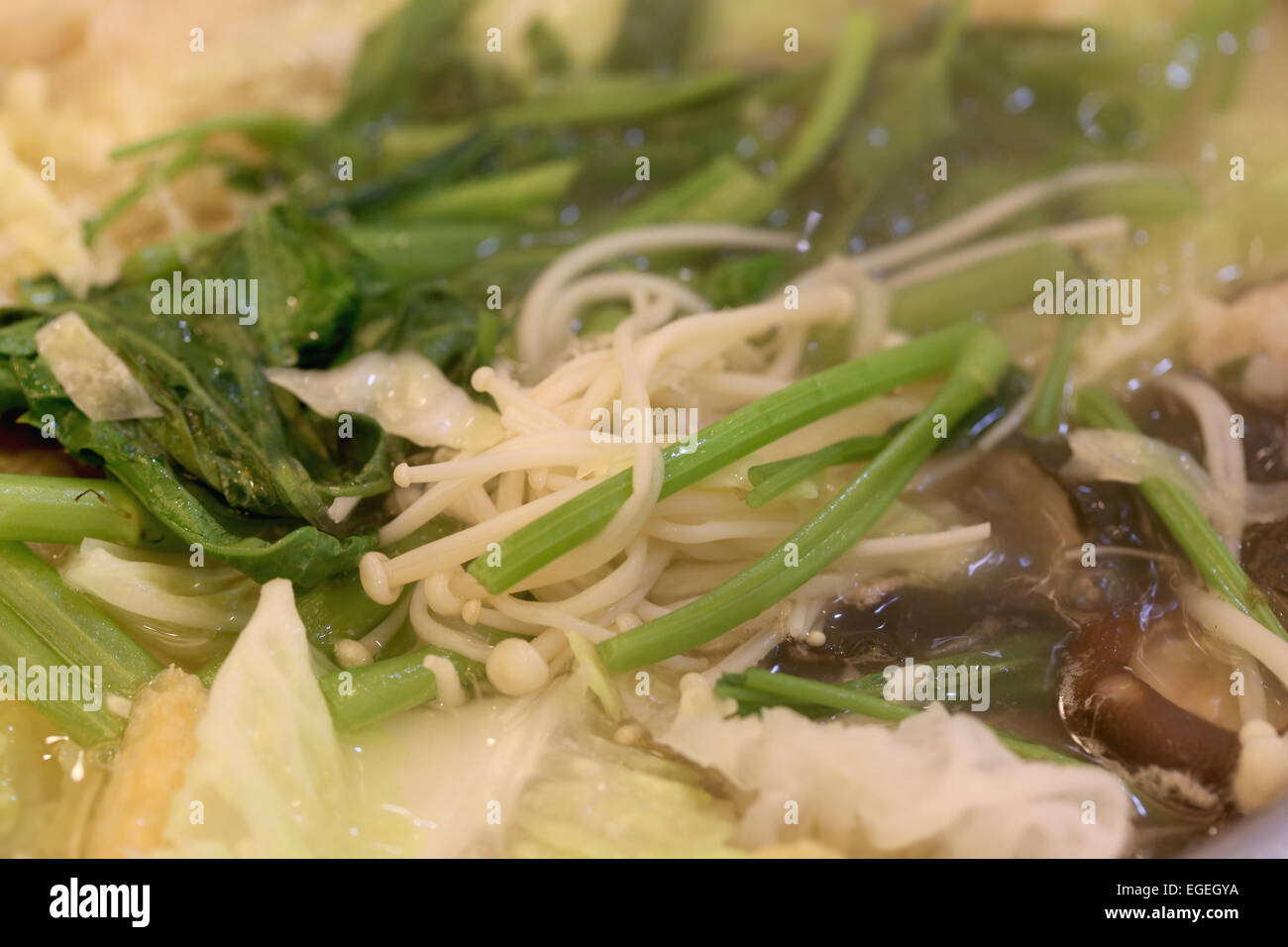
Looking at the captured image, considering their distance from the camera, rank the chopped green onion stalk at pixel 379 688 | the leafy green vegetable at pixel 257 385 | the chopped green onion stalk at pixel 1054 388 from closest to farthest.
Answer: the chopped green onion stalk at pixel 379 688
the leafy green vegetable at pixel 257 385
the chopped green onion stalk at pixel 1054 388

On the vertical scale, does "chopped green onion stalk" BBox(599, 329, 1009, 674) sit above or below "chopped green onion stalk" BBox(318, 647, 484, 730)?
above

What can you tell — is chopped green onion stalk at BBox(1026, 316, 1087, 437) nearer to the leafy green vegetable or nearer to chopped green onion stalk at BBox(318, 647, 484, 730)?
the leafy green vegetable

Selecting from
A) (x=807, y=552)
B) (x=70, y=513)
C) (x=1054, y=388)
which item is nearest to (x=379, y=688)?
(x=70, y=513)

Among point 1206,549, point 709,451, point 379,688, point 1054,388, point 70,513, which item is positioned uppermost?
point 1054,388

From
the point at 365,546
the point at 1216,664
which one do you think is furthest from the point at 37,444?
the point at 1216,664

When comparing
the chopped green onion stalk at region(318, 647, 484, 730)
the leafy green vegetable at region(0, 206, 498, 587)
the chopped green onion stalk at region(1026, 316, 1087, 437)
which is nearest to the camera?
the chopped green onion stalk at region(318, 647, 484, 730)

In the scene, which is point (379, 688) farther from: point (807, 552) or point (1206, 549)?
point (1206, 549)

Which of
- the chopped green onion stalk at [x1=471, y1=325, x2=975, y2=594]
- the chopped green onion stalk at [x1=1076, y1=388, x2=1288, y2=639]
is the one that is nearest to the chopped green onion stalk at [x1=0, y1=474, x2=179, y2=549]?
Result: the chopped green onion stalk at [x1=471, y1=325, x2=975, y2=594]

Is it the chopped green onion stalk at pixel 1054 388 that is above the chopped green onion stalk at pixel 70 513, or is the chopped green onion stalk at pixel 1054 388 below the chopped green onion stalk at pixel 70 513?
above

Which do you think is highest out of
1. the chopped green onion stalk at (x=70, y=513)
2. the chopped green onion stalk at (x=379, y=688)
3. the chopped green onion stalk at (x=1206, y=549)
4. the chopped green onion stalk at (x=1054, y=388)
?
the chopped green onion stalk at (x=1054, y=388)

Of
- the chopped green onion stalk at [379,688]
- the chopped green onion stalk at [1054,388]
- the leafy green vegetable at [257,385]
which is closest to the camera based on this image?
the chopped green onion stalk at [379,688]

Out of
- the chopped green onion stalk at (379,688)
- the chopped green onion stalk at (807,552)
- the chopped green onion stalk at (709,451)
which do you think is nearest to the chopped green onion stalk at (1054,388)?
the chopped green onion stalk at (807,552)

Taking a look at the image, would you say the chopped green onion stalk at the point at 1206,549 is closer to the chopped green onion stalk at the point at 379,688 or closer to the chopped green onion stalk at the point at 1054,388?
the chopped green onion stalk at the point at 1054,388
